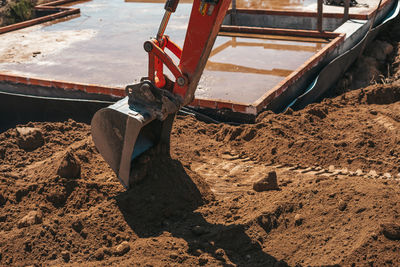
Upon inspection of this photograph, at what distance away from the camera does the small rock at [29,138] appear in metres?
6.12

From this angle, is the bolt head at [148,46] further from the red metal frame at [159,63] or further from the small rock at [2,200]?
the small rock at [2,200]

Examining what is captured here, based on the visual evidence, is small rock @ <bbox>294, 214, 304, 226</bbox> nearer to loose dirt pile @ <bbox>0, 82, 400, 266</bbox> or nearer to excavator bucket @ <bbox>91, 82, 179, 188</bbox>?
loose dirt pile @ <bbox>0, 82, 400, 266</bbox>

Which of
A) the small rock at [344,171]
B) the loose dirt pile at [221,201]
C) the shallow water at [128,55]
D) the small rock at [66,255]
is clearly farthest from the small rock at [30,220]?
the shallow water at [128,55]

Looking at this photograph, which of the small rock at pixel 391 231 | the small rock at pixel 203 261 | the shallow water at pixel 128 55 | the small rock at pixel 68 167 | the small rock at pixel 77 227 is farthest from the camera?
the shallow water at pixel 128 55

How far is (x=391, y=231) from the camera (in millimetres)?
3492

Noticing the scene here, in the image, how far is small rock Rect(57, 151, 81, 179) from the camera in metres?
4.70

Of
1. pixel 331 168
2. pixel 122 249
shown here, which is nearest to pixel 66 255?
pixel 122 249

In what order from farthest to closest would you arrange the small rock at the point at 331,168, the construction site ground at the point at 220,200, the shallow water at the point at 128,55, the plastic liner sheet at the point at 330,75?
the shallow water at the point at 128,55 < the plastic liner sheet at the point at 330,75 < the small rock at the point at 331,168 < the construction site ground at the point at 220,200

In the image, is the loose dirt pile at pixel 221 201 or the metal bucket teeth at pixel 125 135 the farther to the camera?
the metal bucket teeth at pixel 125 135

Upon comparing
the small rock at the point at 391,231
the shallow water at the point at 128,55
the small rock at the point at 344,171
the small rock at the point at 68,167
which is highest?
the shallow water at the point at 128,55

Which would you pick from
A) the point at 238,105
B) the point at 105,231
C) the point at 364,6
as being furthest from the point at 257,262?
the point at 364,6

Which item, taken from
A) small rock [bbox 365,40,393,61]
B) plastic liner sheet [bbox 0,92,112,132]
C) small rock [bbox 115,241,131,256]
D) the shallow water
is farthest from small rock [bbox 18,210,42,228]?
small rock [bbox 365,40,393,61]

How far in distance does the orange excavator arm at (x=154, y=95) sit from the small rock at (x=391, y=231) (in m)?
2.03

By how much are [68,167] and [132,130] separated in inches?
40.9
